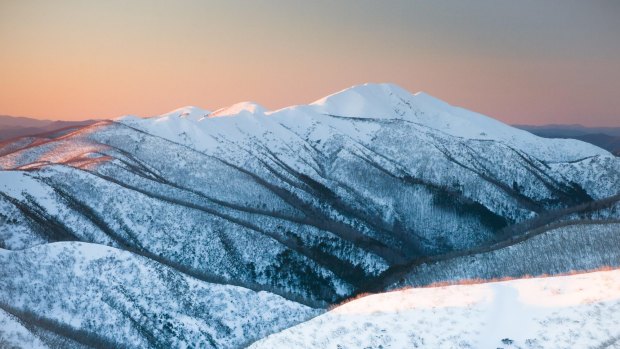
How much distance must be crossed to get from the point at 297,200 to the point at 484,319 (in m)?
109

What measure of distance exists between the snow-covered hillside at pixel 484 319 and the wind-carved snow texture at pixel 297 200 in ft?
78.5

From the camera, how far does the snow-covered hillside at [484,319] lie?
24188mm

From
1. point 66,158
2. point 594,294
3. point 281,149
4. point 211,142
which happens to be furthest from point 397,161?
point 594,294

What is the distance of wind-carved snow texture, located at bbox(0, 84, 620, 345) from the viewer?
80.9 meters

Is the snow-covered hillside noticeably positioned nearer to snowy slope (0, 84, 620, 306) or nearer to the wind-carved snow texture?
the wind-carved snow texture

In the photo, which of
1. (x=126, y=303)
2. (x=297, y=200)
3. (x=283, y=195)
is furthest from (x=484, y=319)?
(x=283, y=195)

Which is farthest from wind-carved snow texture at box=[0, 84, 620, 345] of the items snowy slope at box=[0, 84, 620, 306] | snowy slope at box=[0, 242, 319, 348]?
snowy slope at box=[0, 242, 319, 348]

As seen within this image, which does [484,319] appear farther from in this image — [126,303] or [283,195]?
[283,195]

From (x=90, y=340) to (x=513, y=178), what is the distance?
16227 cm

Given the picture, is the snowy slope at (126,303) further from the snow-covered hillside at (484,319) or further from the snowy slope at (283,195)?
the snow-covered hillside at (484,319)

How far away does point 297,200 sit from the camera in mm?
134625

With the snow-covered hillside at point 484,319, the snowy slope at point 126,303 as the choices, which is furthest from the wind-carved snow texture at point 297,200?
the snow-covered hillside at point 484,319

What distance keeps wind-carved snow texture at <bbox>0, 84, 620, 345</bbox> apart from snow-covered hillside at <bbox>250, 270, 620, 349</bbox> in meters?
23.9

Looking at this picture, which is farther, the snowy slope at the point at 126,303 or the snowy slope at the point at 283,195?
the snowy slope at the point at 283,195
